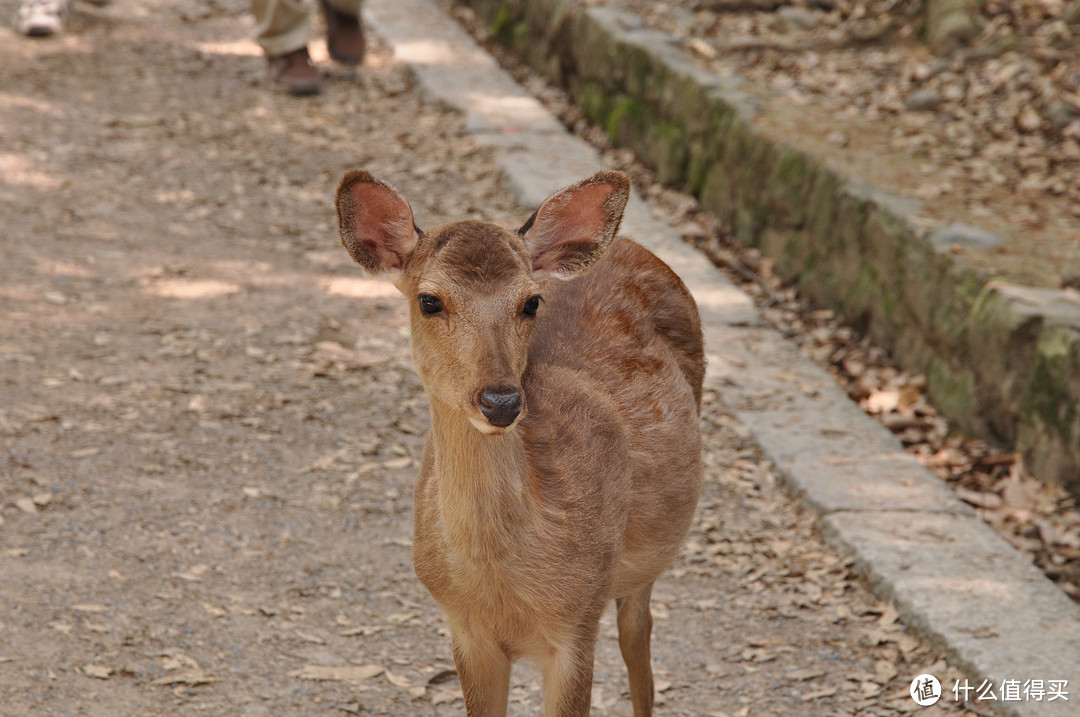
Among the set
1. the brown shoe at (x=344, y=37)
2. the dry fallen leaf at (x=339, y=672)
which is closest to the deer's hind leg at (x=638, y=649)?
the dry fallen leaf at (x=339, y=672)

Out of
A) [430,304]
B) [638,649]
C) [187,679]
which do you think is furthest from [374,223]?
[187,679]

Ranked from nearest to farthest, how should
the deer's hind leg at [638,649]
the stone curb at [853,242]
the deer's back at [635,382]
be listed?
the deer's back at [635,382] < the deer's hind leg at [638,649] < the stone curb at [853,242]

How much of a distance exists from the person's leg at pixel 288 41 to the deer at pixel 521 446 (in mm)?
6005

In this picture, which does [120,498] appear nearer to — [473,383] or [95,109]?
[473,383]

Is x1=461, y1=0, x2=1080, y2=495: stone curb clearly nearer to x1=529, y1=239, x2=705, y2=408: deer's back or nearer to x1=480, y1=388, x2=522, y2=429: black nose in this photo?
x1=529, y1=239, x2=705, y2=408: deer's back

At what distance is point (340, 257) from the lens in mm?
6676

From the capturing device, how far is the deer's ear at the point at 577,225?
9.66ft

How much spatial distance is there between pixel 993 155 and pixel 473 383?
181 inches

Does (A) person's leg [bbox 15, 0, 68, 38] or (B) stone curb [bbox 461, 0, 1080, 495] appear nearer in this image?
(B) stone curb [bbox 461, 0, 1080, 495]

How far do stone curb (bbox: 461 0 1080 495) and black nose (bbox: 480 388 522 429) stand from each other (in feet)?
9.12

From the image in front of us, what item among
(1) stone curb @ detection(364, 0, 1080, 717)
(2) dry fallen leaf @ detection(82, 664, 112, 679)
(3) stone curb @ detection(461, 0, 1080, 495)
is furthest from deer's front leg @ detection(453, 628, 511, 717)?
(3) stone curb @ detection(461, 0, 1080, 495)

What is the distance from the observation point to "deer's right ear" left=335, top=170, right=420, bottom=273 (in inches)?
113

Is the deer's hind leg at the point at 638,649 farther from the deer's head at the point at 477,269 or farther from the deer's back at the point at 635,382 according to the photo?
the deer's head at the point at 477,269

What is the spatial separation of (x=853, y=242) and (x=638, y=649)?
9.92 feet
